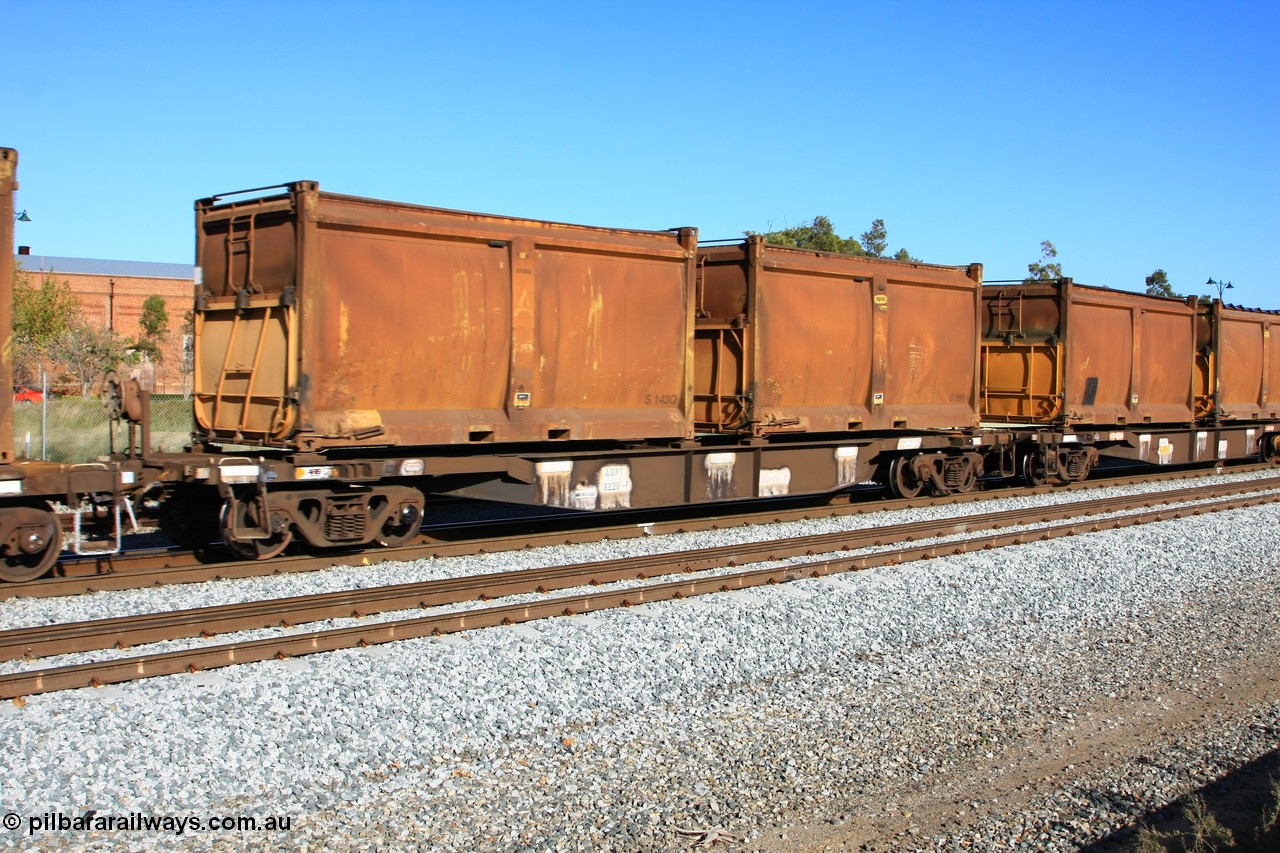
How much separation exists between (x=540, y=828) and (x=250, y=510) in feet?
20.2

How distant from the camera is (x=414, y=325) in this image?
10.7 metres

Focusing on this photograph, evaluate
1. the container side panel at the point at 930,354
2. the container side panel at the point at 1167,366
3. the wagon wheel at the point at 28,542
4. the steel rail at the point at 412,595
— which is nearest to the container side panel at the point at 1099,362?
the container side panel at the point at 1167,366

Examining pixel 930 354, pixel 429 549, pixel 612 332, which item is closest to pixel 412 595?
pixel 429 549

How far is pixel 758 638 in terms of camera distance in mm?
8047

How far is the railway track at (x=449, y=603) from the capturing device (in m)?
6.77

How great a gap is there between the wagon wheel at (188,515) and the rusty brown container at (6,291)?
1.81 meters

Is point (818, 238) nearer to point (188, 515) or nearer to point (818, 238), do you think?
point (818, 238)

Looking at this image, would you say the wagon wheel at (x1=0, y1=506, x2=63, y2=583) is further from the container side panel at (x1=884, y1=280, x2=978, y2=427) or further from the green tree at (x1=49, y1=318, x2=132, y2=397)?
the green tree at (x1=49, y1=318, x2=132, y2=397)

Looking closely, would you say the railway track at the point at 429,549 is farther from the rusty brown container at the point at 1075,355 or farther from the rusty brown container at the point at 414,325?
the rusty brown container at the point at 1075,355

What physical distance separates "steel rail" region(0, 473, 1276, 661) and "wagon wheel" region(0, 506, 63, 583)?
1.60 m

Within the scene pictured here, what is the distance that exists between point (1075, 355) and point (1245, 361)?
8071 millimetres

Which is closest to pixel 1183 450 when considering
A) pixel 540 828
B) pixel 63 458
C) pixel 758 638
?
pixel 758 638

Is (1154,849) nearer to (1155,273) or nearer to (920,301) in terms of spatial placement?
(920,301)

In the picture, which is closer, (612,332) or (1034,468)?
(612,332)
